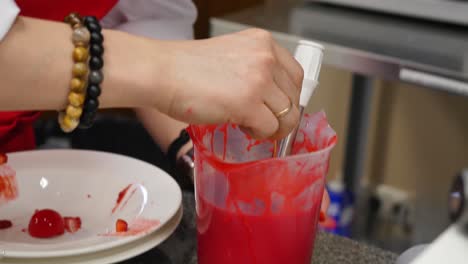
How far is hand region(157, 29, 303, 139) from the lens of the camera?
0.57 meters

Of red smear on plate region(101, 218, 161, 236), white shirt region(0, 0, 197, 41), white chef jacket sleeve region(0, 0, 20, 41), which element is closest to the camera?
white chef jacket sleeve region(0, 0, 20, 41)

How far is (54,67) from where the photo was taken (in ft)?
1.77

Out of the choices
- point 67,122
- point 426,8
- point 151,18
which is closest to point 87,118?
point 67,122

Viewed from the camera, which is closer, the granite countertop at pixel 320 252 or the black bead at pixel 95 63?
the black bead at pixel 95 63

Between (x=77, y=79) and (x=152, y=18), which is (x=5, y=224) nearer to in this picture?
(x=77, y=79)

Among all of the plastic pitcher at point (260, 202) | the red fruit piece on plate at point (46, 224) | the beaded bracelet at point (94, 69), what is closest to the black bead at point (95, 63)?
the beaded bracelet at point (94, 69)

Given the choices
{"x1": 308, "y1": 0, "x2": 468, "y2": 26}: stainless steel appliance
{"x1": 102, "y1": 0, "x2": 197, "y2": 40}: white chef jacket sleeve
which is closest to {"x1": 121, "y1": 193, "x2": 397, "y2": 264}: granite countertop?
{"x1": 102, "y1": 0, "x2": 197, "y2": 40}: white chef jacket sleeve

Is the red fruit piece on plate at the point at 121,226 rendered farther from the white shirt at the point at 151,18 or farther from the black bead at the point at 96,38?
the white shirt at the point at 151,18

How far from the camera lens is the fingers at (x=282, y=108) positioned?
1.91ft

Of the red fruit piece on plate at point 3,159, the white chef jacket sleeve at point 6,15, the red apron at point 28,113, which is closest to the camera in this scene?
the white chef jacket sleeve at point 6,15

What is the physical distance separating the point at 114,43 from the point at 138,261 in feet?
0.77

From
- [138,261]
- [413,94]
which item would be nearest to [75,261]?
[138,261]

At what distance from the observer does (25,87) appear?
538 mm

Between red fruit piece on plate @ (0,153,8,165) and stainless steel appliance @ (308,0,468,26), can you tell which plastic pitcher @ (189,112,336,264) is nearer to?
red fruit piece on plate @ (0,153,8,165)
